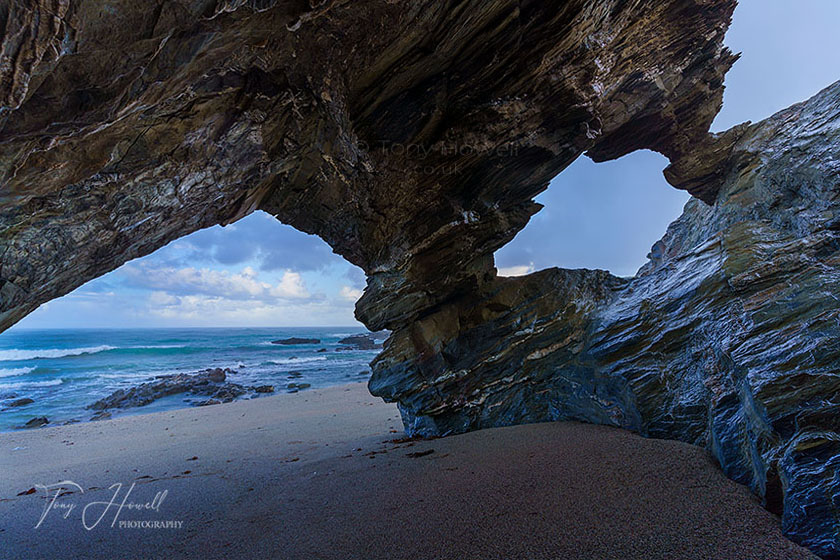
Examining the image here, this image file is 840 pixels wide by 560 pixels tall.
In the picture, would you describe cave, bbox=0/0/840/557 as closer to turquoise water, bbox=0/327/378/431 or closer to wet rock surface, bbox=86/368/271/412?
wet rock surface, bbox=86/368/271/412

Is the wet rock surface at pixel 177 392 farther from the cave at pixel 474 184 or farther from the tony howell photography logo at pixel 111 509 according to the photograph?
the cave at pixel 474 184

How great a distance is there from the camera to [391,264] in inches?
319

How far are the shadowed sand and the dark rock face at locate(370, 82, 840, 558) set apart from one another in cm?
48

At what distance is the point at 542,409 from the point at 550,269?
328 centimetres

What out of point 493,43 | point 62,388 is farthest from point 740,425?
point 62,388

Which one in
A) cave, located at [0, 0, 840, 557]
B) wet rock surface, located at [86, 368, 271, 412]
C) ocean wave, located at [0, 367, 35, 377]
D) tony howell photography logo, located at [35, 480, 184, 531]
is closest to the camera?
cave, located at [0, 0, 840, 557]

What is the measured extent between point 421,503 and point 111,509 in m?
4.78

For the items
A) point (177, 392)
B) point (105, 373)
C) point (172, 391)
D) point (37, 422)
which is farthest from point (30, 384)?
point (37, 422)

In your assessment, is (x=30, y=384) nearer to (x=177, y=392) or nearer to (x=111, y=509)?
(x=177, y=392)

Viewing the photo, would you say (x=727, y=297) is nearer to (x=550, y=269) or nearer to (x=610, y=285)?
(x=610, y=285)

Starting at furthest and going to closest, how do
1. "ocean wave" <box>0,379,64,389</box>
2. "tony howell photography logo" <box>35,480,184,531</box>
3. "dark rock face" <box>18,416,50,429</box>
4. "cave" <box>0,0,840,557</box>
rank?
"ocean wave" <box>0,379,64,389</box> < "dark rock face" <box>18,416,50,429</box> < "tony howell photography logo" <box>35,480,184,531</box> < "cave" <box>0,0,840,557</box>

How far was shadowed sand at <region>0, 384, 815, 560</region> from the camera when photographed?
2926 millimetres

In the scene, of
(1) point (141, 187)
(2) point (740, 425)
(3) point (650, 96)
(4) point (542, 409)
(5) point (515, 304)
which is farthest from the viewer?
(5) point (515, 304)

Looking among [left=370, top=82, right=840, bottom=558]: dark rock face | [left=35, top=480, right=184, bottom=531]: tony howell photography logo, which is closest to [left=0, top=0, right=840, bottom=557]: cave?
[left=370, top=82, right=840, bottom=558]: dark rock face
